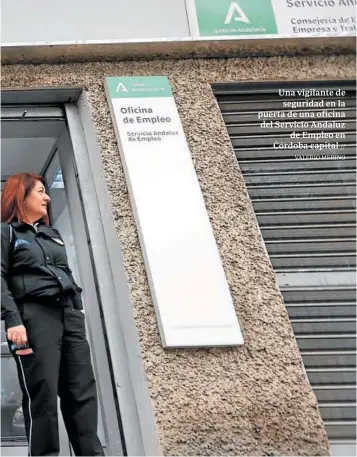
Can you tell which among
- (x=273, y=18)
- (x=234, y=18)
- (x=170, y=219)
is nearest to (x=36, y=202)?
(x=170, y=219)

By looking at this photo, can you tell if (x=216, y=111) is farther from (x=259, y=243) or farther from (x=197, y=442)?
(x=197, y=442)

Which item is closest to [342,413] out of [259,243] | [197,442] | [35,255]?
[197,442]

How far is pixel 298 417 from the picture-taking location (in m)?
2.92

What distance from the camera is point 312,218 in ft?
11.8

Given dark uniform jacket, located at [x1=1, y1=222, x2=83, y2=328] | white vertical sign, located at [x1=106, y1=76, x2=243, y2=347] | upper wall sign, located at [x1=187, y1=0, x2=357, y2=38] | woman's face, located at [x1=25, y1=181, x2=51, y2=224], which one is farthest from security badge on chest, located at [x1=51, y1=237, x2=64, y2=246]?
upper wall sign, located at [x1=187, y1=0, x2=357, y2=38]

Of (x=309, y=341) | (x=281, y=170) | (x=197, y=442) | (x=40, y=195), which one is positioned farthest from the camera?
(x=281, y=170)

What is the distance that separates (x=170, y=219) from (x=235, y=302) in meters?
0.57

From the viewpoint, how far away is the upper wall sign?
4.09 m

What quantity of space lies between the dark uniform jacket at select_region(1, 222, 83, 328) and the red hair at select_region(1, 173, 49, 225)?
0.06 m

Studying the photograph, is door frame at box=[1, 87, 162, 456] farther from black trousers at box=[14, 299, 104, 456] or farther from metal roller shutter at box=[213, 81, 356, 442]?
metal roller shutter at box=[213, 81, 356, 442]

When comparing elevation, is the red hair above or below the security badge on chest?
above

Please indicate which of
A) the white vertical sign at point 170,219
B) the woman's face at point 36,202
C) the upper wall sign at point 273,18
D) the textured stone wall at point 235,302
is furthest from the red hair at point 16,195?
the upper wall sign at point 273,18

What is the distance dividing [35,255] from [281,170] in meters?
1.54

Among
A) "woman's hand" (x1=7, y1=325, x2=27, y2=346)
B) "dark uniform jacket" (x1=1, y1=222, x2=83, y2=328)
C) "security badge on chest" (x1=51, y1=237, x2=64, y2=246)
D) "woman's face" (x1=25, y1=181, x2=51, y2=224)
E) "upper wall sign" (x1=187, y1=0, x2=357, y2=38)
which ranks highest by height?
"upper wall sign" (x1=187, y1=0, x2=357, y2=38)
